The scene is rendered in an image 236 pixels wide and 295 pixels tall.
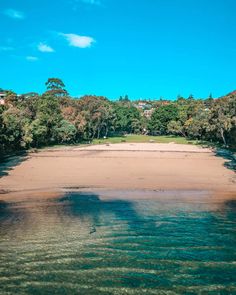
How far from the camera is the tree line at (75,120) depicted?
4483 centimetres

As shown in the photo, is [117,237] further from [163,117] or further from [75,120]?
[163,117]

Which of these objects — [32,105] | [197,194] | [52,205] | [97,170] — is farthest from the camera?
[32,105]

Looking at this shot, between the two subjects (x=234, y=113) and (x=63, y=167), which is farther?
(x=234, y=113)

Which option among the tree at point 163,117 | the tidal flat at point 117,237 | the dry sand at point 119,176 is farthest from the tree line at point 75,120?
the tidal flat at point 117,237

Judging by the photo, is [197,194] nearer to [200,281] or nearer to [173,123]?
[200,281]

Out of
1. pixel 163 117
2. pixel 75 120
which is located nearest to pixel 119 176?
pixel 75 120

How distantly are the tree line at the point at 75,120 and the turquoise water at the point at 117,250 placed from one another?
2425 centimetres

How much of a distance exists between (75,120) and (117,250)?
Answer: 57506mm

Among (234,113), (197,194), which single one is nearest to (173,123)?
(234,113)

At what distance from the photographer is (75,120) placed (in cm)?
6688

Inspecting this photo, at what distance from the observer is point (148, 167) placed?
3444cm

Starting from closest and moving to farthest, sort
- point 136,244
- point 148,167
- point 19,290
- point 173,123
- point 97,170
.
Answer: point 19,290
point 136,244
point 97,170
point 148,167
point 173,123

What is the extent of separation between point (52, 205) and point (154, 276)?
10.1 meters

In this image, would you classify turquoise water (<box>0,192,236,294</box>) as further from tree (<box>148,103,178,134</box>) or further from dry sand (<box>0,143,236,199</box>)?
tree (<box>148,103,178,134</box>)
